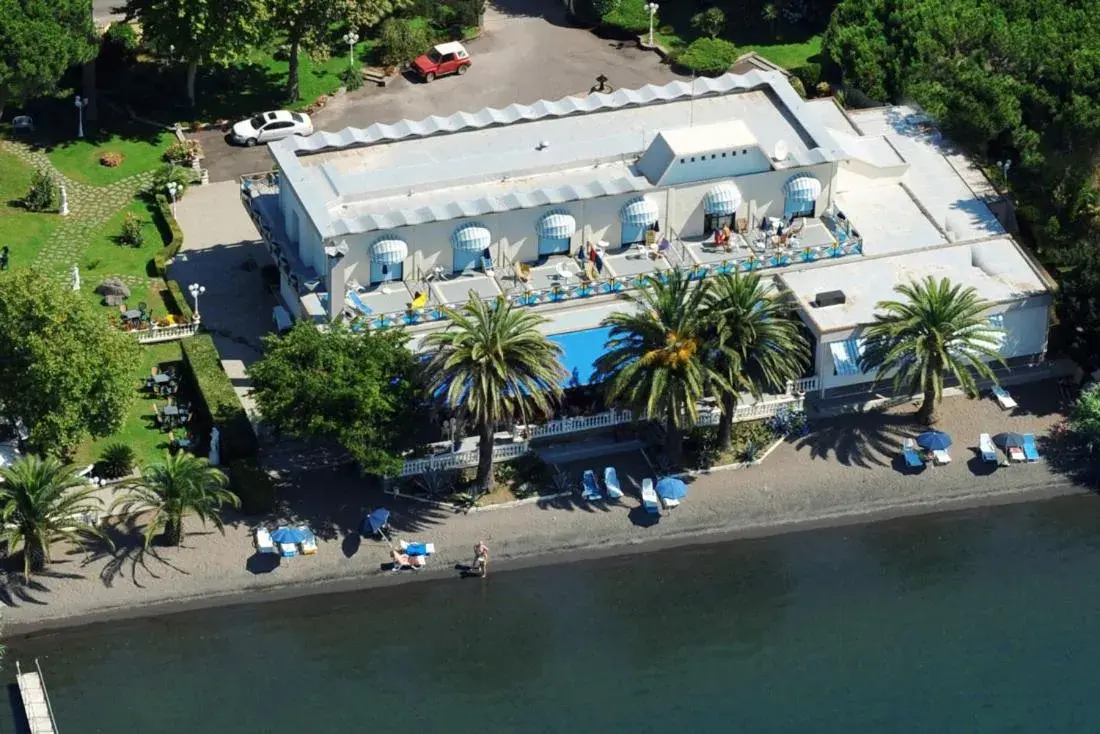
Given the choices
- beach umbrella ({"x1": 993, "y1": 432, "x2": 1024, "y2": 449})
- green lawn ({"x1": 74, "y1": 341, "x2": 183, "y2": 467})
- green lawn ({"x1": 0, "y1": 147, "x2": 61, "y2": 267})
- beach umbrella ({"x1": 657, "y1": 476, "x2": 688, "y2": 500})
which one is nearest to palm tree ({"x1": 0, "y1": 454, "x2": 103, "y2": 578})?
green lawn ({"x1": 74, "y1": 341, "x2": 183, "y2": 467})

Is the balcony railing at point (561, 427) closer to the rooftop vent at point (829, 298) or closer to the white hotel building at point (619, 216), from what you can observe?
the white hotel building at point (619, 216)

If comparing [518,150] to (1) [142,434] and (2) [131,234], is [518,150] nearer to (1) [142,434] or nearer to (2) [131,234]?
(2) [131,234]

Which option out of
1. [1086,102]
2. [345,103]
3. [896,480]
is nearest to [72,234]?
[345,103]

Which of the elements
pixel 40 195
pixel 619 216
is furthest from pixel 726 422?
pixel 40 195

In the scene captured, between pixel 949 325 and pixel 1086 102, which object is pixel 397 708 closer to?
pixel 949 325

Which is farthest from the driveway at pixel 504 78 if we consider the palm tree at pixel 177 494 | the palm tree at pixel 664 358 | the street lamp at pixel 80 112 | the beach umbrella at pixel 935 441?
the beach umbrella at pixel 935 441

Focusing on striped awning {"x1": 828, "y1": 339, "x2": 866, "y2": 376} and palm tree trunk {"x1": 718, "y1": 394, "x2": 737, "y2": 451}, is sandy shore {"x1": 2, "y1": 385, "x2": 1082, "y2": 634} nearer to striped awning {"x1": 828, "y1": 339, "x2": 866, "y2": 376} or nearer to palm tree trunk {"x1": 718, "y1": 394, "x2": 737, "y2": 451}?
palm tree trunk {"x1": 718, "y1": 394, "x2": 737, "y2": 451}
